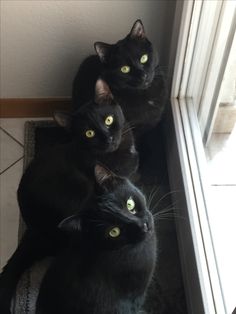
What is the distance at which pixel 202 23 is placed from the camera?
1.41 m

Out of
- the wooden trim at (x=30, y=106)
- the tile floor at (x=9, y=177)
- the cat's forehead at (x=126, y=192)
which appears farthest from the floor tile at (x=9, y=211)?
the cat's forehead at (x=126, y=192)

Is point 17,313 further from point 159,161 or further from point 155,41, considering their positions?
point 155,41

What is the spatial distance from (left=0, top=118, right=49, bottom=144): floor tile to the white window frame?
60 cm

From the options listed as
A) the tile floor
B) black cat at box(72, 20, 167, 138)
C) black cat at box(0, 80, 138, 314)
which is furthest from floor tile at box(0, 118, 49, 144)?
black cat at box(0, 80, 138, 314)

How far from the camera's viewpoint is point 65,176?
1.37 metres

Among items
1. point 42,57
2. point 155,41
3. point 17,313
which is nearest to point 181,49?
point 155,41

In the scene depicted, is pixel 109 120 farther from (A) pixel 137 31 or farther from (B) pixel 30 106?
(B) pixel 30 106

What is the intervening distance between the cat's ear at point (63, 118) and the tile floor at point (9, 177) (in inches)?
16.6

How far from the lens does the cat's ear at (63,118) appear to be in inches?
52.6

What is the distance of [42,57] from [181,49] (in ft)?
1.68

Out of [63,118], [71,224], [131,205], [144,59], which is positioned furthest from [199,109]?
[71,224]

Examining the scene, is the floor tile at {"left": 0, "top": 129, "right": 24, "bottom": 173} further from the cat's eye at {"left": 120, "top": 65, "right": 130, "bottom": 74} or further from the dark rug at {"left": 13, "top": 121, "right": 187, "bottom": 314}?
the cat's eye at {"left": 120, "top": 65, "right": 130, "bottom": 74}

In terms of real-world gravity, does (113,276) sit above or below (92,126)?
below

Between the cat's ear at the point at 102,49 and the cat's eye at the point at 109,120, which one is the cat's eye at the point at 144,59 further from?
the cat's eye at the point at 109,120
